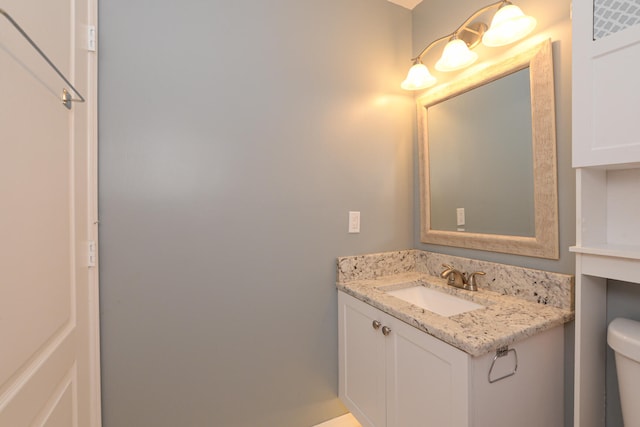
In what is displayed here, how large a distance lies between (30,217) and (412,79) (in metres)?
1.73

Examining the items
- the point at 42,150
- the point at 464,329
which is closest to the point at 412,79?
the point at 464,329

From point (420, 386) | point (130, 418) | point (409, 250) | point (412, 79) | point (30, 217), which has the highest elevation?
point (412, 79)

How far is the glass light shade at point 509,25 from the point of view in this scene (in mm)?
1134

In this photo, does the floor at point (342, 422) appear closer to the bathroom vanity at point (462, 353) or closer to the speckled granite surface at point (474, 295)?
the bathroom vanity at point (462, 353)

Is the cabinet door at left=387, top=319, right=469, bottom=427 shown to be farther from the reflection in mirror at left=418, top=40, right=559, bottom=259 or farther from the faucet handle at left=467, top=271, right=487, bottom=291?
the reflection in mirror at left=418, top=40, right=559, bottom=259

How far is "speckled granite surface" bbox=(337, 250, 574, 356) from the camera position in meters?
0.91

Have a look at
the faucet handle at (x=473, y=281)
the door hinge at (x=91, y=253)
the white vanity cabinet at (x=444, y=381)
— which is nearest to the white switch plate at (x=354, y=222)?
the white vanity cabinet at (x=444, y=381)

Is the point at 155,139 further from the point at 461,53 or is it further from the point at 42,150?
the point at 461,53

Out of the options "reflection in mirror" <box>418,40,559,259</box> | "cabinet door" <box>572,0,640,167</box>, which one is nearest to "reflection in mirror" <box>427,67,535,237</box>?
"reflection in mirror" <box>418,40,559,259</box>

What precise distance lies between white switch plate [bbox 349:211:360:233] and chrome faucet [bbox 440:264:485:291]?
0.54 meters

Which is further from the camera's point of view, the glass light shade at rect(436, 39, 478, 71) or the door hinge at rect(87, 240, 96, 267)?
the glass light shade at rect(436, 39, 478, 71)

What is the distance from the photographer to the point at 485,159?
1411 millimetres

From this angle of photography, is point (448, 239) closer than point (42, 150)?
No

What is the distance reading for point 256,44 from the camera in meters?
1.39
